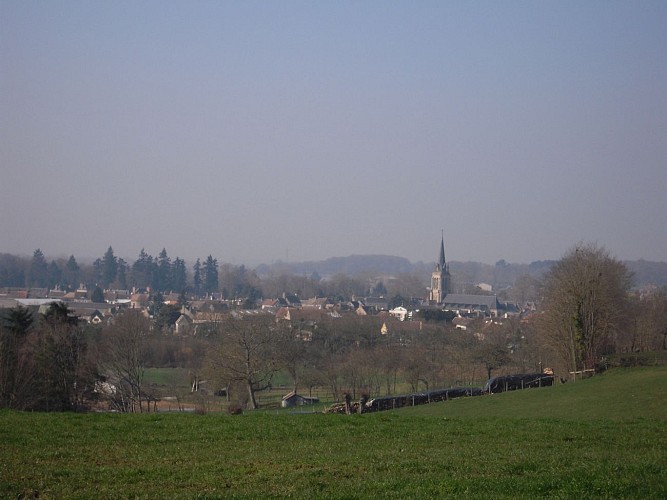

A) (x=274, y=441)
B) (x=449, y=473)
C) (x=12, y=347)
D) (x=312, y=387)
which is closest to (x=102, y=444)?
(x=274, y=441)

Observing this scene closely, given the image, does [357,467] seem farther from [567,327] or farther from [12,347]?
[567,327]

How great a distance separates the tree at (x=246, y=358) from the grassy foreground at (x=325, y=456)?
90.5ft

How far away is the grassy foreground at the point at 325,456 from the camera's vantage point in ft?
30.1

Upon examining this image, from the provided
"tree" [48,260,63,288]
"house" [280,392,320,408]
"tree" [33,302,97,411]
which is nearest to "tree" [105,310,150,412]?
"tree" [33,302,97,411]

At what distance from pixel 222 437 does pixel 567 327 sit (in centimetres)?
3246

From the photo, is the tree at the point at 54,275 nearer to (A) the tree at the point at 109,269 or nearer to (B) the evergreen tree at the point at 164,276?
(A) the tree at the point at 109,269

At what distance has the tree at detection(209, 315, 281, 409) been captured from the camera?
4416cm

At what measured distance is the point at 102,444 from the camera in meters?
13.1

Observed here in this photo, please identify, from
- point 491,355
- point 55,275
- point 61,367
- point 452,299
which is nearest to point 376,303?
point 452,299

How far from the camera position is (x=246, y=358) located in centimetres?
4444

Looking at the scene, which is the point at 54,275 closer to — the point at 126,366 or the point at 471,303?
the point at 471,303

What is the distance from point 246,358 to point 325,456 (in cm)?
→ 3324

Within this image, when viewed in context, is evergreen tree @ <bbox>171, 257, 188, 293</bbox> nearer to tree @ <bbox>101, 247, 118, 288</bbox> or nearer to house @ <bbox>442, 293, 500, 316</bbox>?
tree @ <bbox>101, 247, 118, 288</bbox>

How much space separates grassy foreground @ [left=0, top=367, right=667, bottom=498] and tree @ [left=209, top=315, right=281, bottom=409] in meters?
27.6
